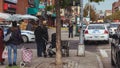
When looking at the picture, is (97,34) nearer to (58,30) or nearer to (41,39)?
(41,39)

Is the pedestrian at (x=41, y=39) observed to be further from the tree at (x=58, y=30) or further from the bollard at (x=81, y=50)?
the tree at (x=58, y=30)

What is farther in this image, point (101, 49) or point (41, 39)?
point (101, 49)

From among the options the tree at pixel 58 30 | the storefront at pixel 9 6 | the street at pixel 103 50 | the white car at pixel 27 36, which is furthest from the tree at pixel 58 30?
the storefront at pixel 9 6

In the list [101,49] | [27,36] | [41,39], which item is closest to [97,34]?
[101,49]

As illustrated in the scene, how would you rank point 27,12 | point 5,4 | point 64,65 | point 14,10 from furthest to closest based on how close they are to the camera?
point 27,12 < point 14,10 < point 5,4 < point 64,65

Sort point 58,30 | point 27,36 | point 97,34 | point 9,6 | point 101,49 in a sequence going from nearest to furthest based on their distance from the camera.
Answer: point 58,30 < point 101,49 < point 97,34 < point 27,36 < point 9,6

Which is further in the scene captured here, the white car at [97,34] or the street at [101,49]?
the white car at [97,34]

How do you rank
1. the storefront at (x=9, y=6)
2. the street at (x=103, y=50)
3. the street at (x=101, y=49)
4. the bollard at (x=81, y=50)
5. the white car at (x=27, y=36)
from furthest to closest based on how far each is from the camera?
the storefront at (x=9, y=6), the white car at (x=27, y=36), the bollard at (x=81, y=50), the street at (x=101, y=49), the street at (x=103, y=50)

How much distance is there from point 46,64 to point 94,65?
187 centimetres

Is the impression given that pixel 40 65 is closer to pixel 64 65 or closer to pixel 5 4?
pixel 64 65

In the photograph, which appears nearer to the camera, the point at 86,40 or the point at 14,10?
the point at 86,40

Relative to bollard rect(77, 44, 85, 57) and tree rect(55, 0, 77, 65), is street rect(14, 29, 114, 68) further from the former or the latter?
tree rect(55, 0, 77, 65)

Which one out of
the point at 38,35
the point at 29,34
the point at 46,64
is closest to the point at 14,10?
the point at 29,34

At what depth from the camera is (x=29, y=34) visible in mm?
29266
